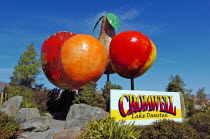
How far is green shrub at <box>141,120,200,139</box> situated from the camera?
6430mm

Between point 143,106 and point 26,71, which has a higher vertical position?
point 26,71

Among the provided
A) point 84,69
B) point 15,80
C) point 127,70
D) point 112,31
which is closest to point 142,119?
point 84,69

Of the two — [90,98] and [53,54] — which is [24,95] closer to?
[53,54]

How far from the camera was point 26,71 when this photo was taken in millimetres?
20844

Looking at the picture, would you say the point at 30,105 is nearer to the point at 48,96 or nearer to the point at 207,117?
the point at 48,96

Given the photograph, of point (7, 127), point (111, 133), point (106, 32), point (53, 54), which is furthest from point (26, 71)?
point (111, 133)

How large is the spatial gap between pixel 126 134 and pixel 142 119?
442 cm

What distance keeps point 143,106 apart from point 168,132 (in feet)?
14.8

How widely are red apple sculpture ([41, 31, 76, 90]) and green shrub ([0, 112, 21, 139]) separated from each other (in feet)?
33.2

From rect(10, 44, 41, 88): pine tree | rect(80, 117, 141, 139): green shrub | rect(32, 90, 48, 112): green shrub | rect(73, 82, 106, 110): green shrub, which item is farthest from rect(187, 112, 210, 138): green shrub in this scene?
rect(10, 44, 41, 88): pine tree

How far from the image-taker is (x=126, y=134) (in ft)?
22.0

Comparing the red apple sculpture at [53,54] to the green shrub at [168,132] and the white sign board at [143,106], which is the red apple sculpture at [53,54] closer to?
the white sign board at [143,106]

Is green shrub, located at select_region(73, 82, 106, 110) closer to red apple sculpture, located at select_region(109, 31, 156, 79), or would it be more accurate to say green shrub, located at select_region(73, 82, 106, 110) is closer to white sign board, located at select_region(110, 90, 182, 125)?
white sign board, located at select_region(110, 90, 182, 125)

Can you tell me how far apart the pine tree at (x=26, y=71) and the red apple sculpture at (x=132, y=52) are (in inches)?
335
